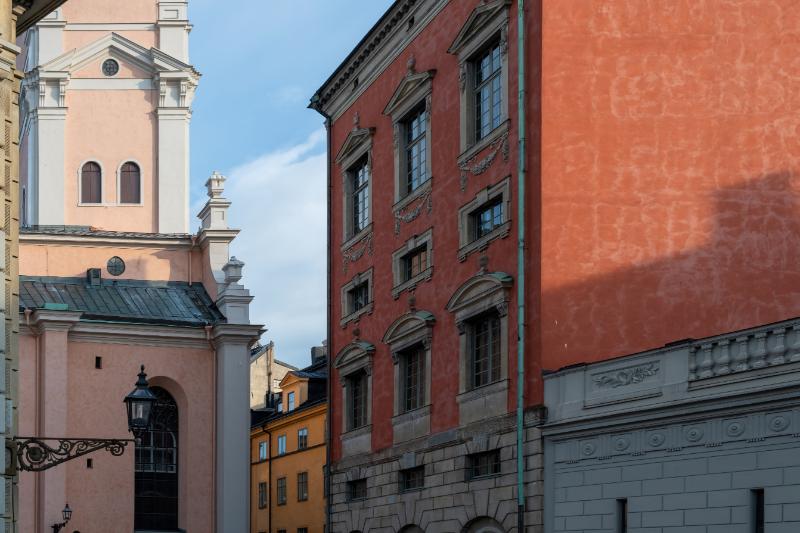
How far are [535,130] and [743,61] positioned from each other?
13.2ft

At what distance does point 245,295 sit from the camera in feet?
165

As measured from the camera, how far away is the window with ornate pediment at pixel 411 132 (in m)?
34.2

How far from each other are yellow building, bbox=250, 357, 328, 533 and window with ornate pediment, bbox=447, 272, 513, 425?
33.6 m

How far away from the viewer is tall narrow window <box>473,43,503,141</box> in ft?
100

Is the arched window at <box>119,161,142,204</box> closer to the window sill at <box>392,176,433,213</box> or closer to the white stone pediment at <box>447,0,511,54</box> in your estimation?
the window sill at <box>392,176,433,213</box>

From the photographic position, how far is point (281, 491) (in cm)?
7162

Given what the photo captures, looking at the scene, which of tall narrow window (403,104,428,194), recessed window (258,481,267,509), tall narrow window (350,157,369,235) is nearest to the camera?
tall narrow window (403,104,428,194)

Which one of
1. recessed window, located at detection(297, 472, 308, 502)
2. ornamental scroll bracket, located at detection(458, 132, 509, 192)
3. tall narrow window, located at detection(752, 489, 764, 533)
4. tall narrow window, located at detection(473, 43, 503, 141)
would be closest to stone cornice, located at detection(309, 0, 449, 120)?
tall narrow window, located at detection(473, 43, 503, 141)

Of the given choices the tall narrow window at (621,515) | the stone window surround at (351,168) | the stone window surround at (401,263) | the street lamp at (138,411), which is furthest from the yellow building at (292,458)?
the street lamp at (138,411)

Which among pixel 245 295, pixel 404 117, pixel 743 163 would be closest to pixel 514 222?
pixel 743 163

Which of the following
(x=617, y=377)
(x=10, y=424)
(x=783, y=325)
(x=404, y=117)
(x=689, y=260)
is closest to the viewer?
(x=10, y=424)

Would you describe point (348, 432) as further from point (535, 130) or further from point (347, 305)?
point (535, 130)

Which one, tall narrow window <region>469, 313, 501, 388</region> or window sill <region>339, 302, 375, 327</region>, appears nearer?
tall narrow window <region>469, 313, 501, 388</region>

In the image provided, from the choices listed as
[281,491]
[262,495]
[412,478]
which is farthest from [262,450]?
[412,478]
